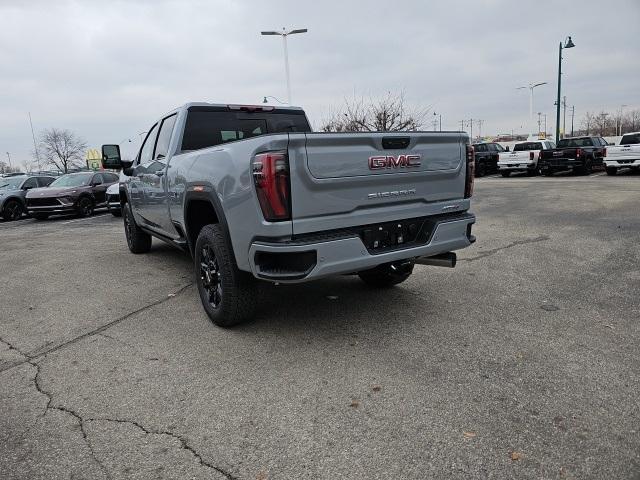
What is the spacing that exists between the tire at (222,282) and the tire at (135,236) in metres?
3.65

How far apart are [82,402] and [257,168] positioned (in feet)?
6.05

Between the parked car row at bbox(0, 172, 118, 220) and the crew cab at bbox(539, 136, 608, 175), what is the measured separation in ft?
59.3

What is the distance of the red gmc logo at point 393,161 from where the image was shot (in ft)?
12.0

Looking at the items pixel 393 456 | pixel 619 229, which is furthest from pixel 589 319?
pixel 619 229

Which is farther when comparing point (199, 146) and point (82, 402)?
point (199, 146)

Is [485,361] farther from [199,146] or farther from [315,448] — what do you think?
[199,146]

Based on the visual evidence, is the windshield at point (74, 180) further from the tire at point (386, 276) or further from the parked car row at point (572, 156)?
the parked car row at point (572, 156)

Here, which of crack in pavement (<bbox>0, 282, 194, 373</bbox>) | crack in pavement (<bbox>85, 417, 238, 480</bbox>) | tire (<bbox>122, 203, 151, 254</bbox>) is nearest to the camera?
crack in pavement (<bbox>85, 417, 238, 480</bbox>)

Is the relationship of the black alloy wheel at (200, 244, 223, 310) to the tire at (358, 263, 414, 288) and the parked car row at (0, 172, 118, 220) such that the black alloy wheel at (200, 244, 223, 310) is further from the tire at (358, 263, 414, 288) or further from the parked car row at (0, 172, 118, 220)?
the parked car row at (0, 172, 118, 220)

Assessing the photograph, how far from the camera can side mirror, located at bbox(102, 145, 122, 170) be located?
7004 mm

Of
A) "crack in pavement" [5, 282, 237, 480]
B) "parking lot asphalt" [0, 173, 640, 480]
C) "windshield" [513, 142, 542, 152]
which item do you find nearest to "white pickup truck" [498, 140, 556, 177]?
"windshield" [513, 142, 542, 152]

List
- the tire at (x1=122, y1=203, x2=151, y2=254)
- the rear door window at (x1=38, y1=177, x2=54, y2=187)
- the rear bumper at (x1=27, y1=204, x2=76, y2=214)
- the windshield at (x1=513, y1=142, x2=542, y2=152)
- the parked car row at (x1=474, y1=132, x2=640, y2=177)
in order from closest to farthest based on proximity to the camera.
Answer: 1. the tire at (x1=122, y1=203, x2=151, y2=254)
2. the rear bumper at (x1=27, y1=204, x2=76, y2=214)
3. the rear door window at (x1=38, y1=177, x2=54, y2=187)
4. the parked car row at (x1=474, y1=132, x2=640, y2=177)
5. the windshield at (x1=513, y1=142, x2=542, y2=152)

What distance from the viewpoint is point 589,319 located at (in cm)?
419

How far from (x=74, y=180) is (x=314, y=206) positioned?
16147mm
